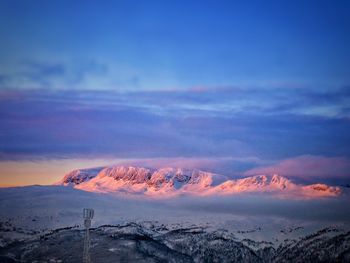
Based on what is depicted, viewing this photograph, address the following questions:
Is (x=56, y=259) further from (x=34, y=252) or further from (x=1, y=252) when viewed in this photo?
(x=1, y=252)

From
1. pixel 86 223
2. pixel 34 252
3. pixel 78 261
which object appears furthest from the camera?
pixel 34 252

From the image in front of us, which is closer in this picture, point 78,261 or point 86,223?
point 86,223

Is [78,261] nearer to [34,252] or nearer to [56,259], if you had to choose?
[56,259]

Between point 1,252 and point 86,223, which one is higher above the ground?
point 86,223

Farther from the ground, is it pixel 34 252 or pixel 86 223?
pixel 86 223

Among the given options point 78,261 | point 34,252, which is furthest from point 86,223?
point 34,252

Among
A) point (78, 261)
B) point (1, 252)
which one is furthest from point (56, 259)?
point (1, 252)

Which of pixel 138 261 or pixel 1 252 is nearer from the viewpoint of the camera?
pixel 138 261

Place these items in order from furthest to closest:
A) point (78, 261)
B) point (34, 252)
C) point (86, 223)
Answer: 1. point (34, 252)
2. point (78, 261)
3. point (86, 223)

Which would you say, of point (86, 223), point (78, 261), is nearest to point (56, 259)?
point (78, 261)
